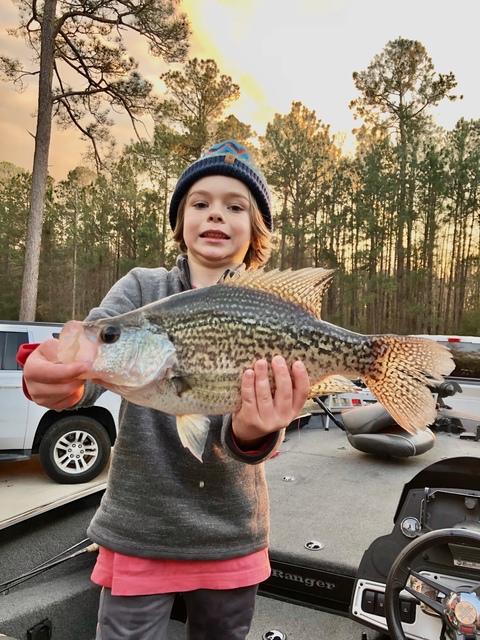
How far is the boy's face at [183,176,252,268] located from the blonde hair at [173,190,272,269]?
5cm

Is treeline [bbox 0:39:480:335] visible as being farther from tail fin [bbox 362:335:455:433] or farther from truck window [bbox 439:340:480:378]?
tail fin [bbox 362:335:455:433]

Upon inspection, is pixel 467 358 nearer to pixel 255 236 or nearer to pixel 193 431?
pixel 255 236

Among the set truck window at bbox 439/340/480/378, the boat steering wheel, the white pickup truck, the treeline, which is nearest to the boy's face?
the boat steering wheel

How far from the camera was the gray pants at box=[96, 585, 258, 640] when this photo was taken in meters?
1.63

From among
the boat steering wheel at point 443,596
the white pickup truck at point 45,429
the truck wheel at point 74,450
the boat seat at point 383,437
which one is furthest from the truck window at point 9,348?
the boat steering wheel at point 443,596

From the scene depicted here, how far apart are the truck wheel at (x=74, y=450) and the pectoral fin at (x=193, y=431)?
5.42m

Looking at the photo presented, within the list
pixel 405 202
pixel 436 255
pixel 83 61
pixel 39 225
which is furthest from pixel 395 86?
pixel 39 225

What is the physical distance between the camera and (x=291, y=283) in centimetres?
162

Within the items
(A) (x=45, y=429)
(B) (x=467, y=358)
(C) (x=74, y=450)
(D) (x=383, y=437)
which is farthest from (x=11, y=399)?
(B) (x=467, y=358)

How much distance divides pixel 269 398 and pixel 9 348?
5847 mm

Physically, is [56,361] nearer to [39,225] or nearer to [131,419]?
[131,419]

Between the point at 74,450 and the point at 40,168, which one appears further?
the point at 40,168

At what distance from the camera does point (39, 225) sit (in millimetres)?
16172

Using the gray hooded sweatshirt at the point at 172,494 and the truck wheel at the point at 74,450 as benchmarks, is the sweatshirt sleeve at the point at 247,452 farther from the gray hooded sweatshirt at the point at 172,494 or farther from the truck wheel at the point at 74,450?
the truck wheel at the point at 74,450
